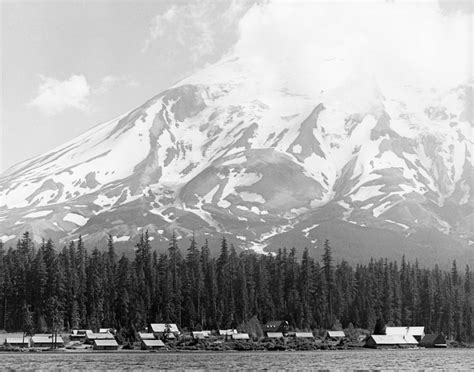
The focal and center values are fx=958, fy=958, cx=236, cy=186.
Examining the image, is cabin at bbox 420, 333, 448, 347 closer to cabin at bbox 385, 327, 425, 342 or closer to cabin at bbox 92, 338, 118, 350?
cabin at bbox 385, 327, 425, 342

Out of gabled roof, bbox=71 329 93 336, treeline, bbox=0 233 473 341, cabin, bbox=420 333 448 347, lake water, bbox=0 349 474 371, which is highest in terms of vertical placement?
treeline, bbox=0 233 473 341

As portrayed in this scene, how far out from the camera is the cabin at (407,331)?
537 feet

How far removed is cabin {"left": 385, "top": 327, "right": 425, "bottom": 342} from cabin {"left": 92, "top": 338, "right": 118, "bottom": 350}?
161ft

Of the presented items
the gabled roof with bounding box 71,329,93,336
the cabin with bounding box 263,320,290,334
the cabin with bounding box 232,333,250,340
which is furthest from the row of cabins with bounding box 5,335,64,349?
the cabin with bounding box 263,320,290,334

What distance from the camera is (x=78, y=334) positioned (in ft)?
501

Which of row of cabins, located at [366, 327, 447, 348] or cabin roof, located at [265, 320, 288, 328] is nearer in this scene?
row of cabins, located at [366, 327, 447, 348]

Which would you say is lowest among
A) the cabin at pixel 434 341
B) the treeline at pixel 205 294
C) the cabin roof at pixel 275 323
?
the cabin at pixel 434 341

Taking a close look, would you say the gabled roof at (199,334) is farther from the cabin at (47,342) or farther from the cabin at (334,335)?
the cabin at (47,342)

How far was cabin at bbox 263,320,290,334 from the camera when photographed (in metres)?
171

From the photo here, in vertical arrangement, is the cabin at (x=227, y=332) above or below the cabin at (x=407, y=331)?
above

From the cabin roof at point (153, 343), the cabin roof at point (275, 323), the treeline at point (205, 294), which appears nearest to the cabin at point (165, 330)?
the treeline at point (205, 294)

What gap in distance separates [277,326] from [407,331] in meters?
23.2

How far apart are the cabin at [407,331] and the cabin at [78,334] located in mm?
50717

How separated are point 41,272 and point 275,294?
158ft
